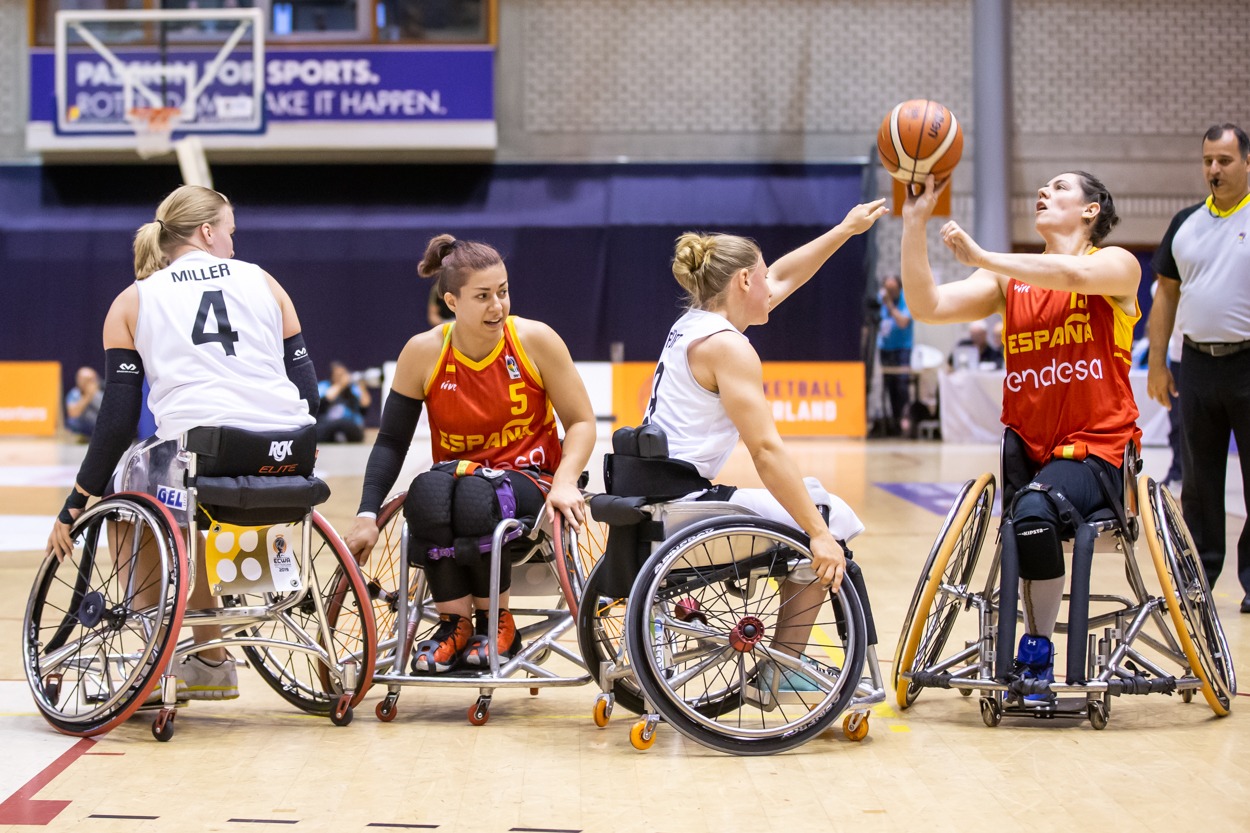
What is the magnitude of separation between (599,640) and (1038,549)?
1078mm

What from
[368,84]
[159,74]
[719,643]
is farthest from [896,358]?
[719,643]

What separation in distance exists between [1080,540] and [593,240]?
1253cm

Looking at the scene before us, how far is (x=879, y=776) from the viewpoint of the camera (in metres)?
2.90

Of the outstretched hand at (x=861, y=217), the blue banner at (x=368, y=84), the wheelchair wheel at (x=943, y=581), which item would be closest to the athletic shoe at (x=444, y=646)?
the wheelchair wheel at (x=943, y=581)

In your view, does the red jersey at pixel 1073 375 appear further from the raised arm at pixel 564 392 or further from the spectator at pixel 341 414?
the spectator at pixel 341 414

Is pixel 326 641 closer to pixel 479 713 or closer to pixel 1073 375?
pixel 479 713

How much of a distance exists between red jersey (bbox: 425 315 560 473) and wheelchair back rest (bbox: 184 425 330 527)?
0.40 metres

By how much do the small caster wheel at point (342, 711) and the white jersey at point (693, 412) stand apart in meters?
1.00

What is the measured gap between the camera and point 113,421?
3277 mm

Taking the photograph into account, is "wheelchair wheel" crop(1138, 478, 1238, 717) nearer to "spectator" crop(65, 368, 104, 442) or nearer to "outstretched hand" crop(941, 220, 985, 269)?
"outstretched hand" crop(941, 220, 985, 269)

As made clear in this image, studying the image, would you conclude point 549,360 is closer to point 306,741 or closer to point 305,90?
point 306,741

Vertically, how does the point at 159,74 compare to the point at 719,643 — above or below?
above

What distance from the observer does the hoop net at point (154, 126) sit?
13.7 meters

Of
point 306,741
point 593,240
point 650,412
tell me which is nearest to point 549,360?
point 650,412
